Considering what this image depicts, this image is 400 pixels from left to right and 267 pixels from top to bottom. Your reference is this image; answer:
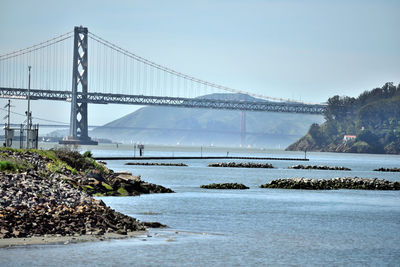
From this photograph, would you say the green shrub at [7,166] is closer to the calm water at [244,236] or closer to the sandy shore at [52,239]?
the calm water at [244,236]

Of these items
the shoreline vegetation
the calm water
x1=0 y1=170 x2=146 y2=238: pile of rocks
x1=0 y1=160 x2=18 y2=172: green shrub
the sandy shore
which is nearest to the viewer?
the calm water

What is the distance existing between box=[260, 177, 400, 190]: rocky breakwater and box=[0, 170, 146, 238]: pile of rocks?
80.8ft

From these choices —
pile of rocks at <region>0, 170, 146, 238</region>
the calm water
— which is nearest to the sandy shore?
pile of rocks at <region>0, 170, 146, 238</region>

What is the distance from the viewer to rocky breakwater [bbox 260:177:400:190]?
1885 inches

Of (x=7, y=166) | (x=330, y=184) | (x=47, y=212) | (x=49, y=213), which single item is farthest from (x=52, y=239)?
(x=330, y=184)

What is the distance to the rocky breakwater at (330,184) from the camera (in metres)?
47.9

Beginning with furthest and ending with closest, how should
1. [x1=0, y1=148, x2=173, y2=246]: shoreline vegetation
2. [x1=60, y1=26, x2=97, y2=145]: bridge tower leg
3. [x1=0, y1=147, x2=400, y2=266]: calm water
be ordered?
[x1=60, y1=26, x2=97, y2=145]: bridge tower leg → [x1=0, y1=148, x2=173, y2=246]: shoreline vegetation → [x1=0, y1=147, x2=400, y2=266]: calm water

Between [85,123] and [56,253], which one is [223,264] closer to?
[56,253]

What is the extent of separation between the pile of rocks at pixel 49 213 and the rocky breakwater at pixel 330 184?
2462 cm

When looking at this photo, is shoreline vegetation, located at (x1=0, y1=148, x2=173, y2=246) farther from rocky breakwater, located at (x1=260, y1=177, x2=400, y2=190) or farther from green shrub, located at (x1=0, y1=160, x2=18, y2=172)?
rocky breakwater, located at (x1=260, y1=177, x2=400, y2=190)

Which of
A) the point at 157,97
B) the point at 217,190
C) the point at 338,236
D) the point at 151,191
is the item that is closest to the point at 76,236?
the point at 338,236

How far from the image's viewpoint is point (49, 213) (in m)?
21.2

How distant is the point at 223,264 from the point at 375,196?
88.1 ft

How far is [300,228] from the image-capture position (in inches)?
994
